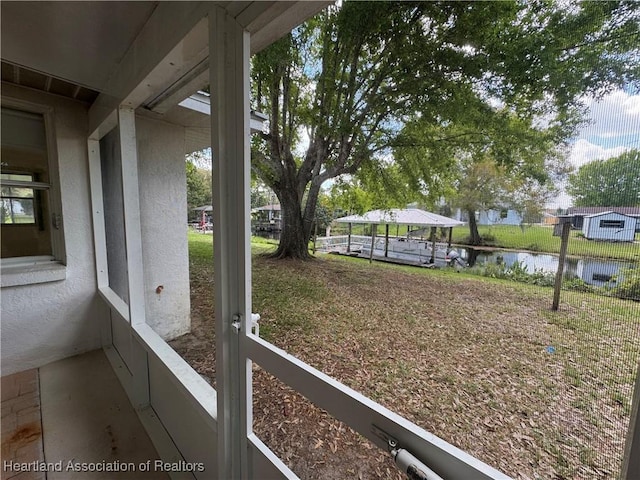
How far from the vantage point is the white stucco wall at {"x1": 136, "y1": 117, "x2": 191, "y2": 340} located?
1.90 metres

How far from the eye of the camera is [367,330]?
0.86 meters

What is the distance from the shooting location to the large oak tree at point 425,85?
1.51 ft

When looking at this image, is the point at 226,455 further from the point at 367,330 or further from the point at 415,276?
the point at 415,276

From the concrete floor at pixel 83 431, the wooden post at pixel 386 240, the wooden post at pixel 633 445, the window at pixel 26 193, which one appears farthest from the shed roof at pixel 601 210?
the window at pixel 26 193

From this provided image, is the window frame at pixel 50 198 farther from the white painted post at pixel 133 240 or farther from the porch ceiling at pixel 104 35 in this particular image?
the white painted post at pixel 133 240

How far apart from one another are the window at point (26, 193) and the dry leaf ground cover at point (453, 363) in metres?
2.74

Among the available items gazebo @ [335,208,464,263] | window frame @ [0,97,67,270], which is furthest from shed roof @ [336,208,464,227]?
window frame @ [0,97,67,270]

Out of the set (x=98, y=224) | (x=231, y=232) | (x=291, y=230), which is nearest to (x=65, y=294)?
(x=98, y=224)

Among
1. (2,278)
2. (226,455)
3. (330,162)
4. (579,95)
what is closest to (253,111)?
(330,162)

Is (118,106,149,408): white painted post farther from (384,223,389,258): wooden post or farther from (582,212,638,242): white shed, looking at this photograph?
(582,212,638,242): white shed

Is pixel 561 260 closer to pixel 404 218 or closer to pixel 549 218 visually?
pixel 549 218

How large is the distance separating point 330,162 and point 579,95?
0.64 m

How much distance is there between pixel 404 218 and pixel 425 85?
348 mm

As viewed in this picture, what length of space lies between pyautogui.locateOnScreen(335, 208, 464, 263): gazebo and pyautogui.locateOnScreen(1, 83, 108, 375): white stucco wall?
113 inches
